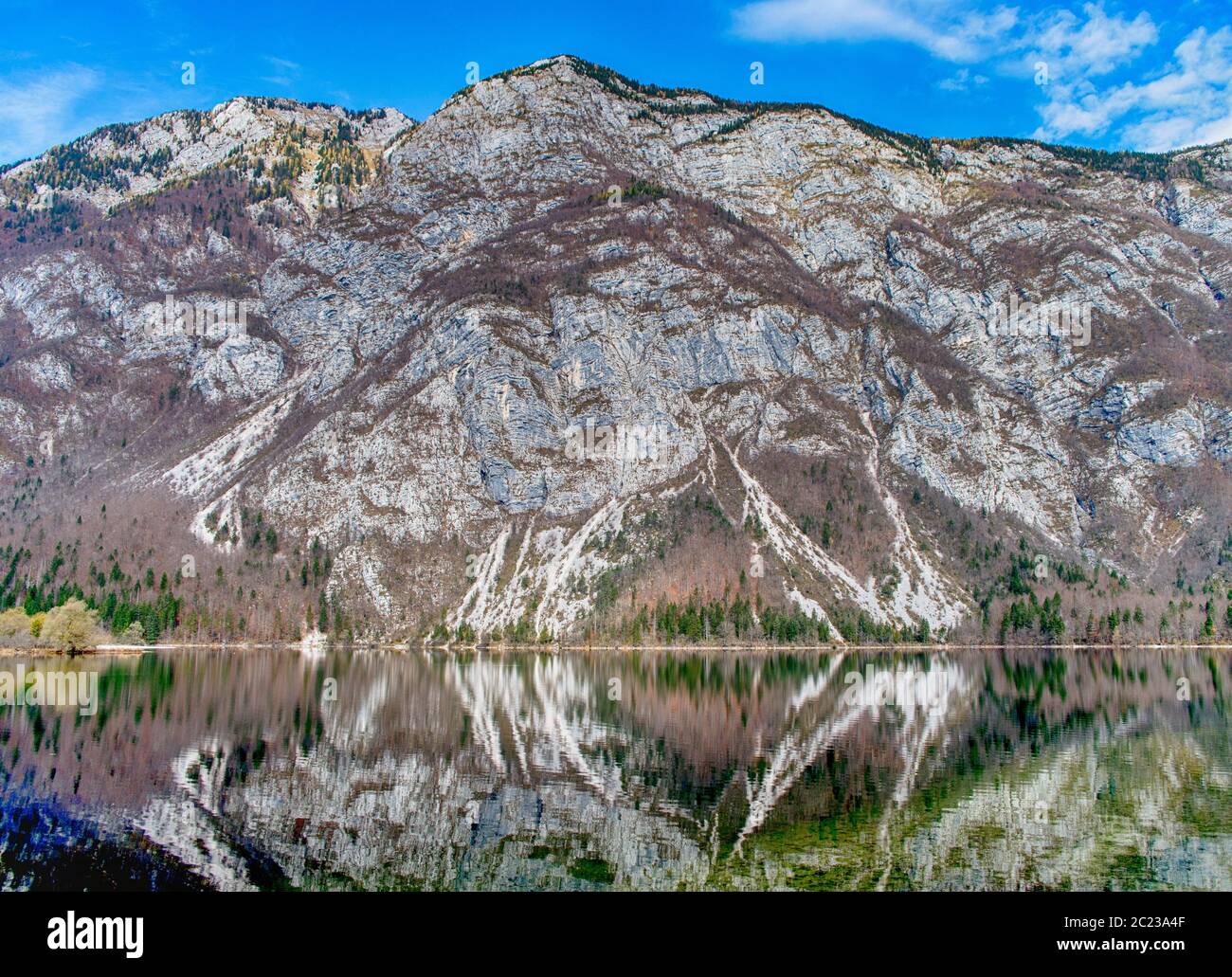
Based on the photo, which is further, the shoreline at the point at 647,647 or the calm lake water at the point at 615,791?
the shoreline at the point at 647,647

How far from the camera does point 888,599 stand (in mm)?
195375

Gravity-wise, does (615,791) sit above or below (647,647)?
above

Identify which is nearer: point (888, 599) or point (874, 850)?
point (874, 850)

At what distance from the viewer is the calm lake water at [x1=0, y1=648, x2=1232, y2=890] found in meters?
30.1

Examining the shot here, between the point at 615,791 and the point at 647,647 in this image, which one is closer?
the point at 615,791

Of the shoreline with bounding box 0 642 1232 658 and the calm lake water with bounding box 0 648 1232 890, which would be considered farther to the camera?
the shoreline with bounding box 0 642 1232 658

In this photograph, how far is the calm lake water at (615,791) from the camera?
98.8ft

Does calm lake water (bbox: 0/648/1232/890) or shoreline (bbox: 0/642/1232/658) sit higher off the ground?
calm lake water (bbox: 0/648/1232/890)

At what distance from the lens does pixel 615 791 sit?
41.3 meters
